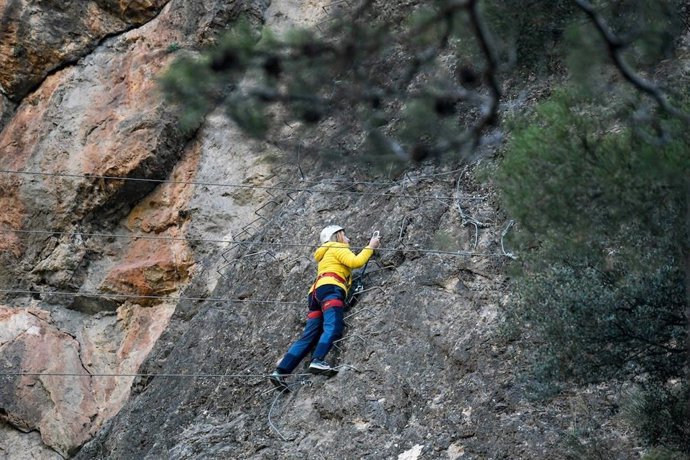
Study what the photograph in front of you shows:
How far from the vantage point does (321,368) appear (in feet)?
31.1

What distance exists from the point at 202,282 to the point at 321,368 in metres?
3.08

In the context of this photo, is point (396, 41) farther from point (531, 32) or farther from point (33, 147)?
point (33, 147)

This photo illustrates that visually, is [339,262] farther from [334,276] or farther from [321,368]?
[321,368]

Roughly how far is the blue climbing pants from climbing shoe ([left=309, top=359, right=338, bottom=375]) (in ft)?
0.18

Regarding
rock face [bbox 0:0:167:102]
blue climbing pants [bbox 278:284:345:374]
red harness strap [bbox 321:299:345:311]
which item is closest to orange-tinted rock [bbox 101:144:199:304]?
rock face [bbox 0:0:167:102]

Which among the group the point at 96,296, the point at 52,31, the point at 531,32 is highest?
the point at 531,32

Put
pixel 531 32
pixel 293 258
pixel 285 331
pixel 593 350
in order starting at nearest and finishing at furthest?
pixel 531 32
pixel 593 350
pixel 285 331
pixel 293 258

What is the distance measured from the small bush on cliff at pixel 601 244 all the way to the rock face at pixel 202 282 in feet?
2.19

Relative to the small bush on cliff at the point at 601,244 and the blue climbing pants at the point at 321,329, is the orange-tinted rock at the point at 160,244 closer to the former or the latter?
the blue climbing pants at the point at 321,329

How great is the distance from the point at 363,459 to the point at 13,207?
6864mm

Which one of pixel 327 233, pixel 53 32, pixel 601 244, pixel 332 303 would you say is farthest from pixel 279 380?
pixel 53 32

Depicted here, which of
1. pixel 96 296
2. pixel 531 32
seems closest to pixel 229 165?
pixel 96 296

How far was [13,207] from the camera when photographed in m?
13.8

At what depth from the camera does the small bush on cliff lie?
6113 mm
